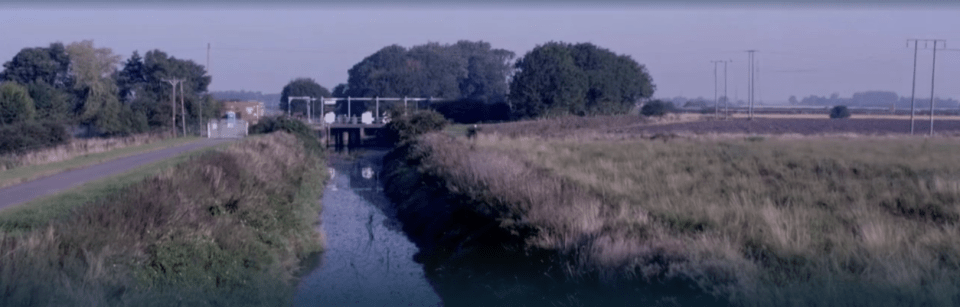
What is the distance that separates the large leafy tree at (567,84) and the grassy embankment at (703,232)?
1589 inches

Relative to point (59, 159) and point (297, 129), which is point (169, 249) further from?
point (297, 129)

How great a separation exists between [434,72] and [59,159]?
6171 centimetres

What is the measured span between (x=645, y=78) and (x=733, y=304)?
253 ft

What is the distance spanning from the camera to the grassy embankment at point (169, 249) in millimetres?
8664

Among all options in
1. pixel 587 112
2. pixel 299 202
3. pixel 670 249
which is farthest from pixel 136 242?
pixel 587 112

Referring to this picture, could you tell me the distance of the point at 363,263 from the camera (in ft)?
54.7

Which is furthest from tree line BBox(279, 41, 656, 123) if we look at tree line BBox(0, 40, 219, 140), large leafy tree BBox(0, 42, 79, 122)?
large leafy tree BBox(0, 42, 79, 122)

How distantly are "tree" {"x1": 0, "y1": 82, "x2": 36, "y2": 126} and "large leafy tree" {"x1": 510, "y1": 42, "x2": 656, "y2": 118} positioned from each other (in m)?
35.4

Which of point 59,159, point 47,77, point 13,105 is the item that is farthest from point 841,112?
point 47,77

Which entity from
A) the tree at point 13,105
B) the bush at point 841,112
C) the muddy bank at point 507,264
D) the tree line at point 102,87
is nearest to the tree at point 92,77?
the tree line at point 102,87

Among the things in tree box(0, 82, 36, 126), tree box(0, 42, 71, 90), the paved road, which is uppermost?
tree box(0, 42, 71, 90)

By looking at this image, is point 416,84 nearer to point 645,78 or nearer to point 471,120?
point 471,120

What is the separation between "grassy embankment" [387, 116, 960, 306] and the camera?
8828 mm

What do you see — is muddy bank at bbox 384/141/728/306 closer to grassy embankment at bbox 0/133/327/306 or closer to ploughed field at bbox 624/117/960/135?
grassy embankment at bbox 0/133/327/306
